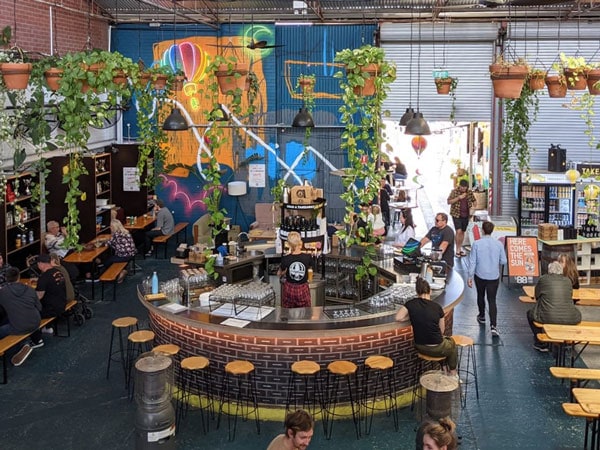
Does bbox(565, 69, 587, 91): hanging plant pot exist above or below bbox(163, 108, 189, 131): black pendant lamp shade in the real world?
above

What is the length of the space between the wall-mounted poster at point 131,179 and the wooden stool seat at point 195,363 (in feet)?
28.7

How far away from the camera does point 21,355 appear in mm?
9484

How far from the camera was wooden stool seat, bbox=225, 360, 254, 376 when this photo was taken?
7.39 meters

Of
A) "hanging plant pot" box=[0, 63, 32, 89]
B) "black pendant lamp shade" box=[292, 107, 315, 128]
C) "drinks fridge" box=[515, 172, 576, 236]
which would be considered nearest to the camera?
"hanging plant pot" box=[0, 63, 32, 89]

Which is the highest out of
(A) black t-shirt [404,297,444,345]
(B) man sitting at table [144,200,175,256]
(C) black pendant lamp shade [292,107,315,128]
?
(C) black pendant lamp shade [292,107,315,128]

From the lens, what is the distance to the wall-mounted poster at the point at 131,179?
15898mm

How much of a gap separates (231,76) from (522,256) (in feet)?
22.7

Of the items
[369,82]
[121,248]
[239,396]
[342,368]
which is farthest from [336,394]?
[121,248]

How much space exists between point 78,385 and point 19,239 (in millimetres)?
3990

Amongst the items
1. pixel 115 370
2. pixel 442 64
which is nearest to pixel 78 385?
pixel 115 370

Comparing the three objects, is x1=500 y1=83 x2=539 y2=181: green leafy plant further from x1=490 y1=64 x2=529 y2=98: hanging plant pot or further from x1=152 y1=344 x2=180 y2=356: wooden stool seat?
x1=152 y1=344 x2=180 y2=356: wooden stool seat

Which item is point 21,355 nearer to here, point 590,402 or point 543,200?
point 590,402

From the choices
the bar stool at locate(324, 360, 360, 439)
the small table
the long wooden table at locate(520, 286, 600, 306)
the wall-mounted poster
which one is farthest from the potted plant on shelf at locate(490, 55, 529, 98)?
the wall-mounted poster

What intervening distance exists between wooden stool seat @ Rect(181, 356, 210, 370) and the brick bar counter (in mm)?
332
